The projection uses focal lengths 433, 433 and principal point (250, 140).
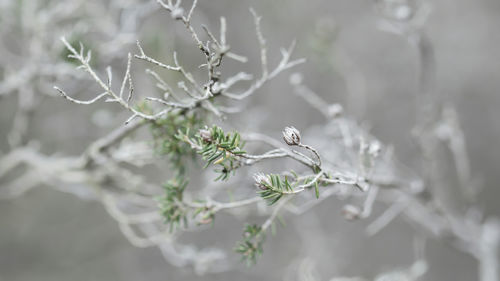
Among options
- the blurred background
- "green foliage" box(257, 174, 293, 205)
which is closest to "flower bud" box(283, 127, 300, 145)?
"green foliage" box(257, 174, 293, 205)

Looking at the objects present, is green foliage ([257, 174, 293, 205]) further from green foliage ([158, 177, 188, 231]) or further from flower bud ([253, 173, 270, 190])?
green foliage ([158, 177, 188, 231])

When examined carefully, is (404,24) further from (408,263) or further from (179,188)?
(408,263)

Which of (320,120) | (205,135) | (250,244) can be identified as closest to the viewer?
(205,135)

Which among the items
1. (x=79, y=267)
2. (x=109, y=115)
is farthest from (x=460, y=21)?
(x=79, y=267)

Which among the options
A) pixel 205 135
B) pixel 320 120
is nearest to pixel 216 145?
pixel 205 135

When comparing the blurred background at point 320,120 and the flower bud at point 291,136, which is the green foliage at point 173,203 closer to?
the flower bud at point 291,136

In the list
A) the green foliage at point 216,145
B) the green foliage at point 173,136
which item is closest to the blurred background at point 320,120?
the green foliage at point 173,136

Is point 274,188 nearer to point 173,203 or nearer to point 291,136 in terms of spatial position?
point 291,136
